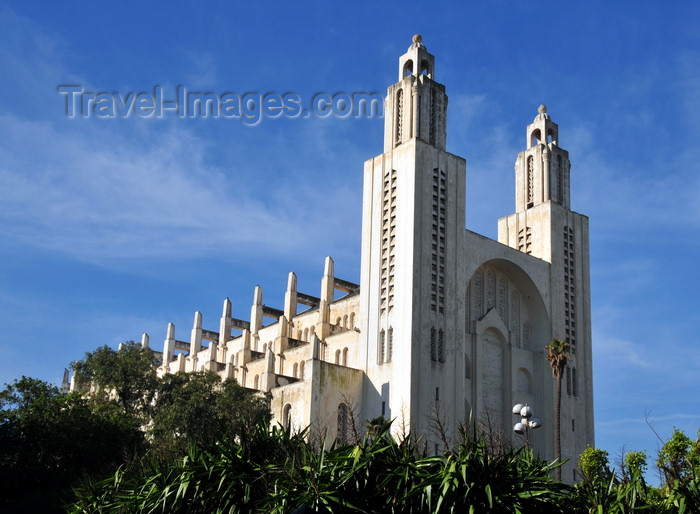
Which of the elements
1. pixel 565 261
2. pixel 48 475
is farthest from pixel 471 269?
pixel 48 475

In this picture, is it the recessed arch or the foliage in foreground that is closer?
the foliage in foreground

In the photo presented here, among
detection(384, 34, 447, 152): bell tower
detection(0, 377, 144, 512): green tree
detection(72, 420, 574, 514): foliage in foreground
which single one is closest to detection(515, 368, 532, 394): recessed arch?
detection(384, 34, 447, 152): bell tower

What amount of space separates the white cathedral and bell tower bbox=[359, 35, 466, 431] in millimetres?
67

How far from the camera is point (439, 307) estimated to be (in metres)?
45.7

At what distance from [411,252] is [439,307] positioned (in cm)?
299

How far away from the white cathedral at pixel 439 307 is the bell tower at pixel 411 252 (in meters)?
0.07

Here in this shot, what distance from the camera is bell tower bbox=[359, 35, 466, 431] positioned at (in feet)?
145

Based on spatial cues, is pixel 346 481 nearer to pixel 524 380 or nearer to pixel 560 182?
pixel 524 380

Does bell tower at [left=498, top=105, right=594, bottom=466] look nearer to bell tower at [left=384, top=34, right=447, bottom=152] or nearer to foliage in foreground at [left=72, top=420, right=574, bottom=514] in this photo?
bell tower at [left=384, top=34, right=447, bottom=152]

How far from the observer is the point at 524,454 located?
2398 centimetres

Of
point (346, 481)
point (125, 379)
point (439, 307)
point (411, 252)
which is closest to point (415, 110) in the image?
point (411, 252)

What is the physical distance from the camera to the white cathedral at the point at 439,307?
44594 mm

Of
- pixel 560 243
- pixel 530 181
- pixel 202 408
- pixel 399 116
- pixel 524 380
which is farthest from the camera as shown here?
pixel 530 181

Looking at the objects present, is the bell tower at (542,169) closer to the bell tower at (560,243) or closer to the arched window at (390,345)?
the bell tower at (560,243)
